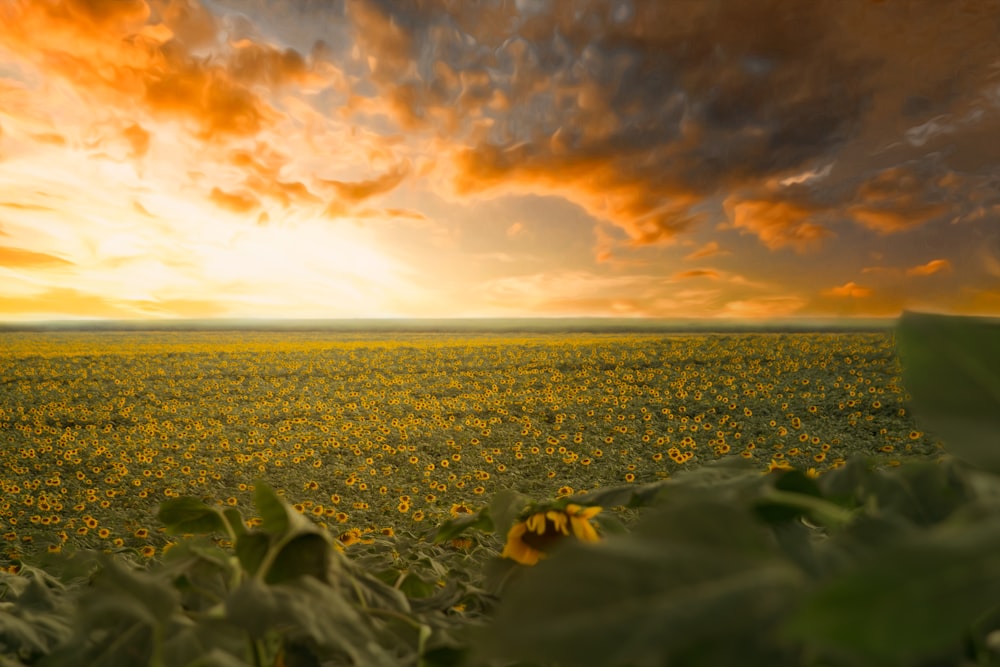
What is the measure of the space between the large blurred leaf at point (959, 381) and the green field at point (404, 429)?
2841mm

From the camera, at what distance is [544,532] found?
40 cm

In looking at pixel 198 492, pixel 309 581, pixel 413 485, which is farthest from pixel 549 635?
pixel 198 492

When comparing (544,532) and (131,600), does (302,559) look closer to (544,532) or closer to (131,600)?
(131,600)

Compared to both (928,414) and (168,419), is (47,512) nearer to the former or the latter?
(168,419)

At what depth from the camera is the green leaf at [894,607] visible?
105mm

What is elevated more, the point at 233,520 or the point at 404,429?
the point at 233,520

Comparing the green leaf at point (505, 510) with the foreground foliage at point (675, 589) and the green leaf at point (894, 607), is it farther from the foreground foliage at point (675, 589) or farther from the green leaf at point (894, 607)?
the green leaf at point (894, 607)

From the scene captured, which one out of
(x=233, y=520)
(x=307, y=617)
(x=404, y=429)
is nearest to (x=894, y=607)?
(x=307, y=617)

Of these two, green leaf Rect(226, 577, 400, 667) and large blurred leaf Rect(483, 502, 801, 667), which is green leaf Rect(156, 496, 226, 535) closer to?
green leaf Rect(226, 577, 400, 667)

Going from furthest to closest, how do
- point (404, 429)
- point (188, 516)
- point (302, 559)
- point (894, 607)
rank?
point (404, 429) → point (188, 516) → point (302, 559) → point (894, 607)

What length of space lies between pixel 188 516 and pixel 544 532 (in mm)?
198

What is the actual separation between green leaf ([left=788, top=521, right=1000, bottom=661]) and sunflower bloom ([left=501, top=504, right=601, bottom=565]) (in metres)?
0.28

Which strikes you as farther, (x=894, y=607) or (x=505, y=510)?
(x=505, y=510)

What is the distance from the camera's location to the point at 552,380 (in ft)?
28.7
